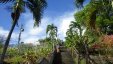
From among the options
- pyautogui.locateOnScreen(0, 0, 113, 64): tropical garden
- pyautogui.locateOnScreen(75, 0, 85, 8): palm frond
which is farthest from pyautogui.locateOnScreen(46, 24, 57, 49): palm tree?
pyautogui.locateOnScreen(75, 0, 85, 8): palm frond

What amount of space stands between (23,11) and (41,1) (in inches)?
71.5

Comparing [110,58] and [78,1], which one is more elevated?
[78,1]

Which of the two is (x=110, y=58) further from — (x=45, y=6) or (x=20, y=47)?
(x=20, y=47)

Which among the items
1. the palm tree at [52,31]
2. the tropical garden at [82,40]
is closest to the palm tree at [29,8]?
the tropical garden at [82,40]

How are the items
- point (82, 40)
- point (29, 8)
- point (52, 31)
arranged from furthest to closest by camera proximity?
point (52, 31), point (82, 40), point (29, 8)

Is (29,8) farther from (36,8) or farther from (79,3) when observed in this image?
(79,3)

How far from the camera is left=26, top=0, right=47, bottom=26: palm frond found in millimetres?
23316

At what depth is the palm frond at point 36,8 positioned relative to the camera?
23.3 meters

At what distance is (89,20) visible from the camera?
23.5 metres

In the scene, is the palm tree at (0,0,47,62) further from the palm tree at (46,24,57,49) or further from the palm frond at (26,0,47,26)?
the palm tree at (46,24,57,49)

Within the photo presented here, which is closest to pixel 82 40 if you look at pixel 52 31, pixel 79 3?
pixel 79 3

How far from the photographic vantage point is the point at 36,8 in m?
23.5

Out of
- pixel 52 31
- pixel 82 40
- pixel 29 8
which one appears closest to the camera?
pixel 29 8

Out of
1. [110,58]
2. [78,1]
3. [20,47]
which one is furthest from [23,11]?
[20,47]
